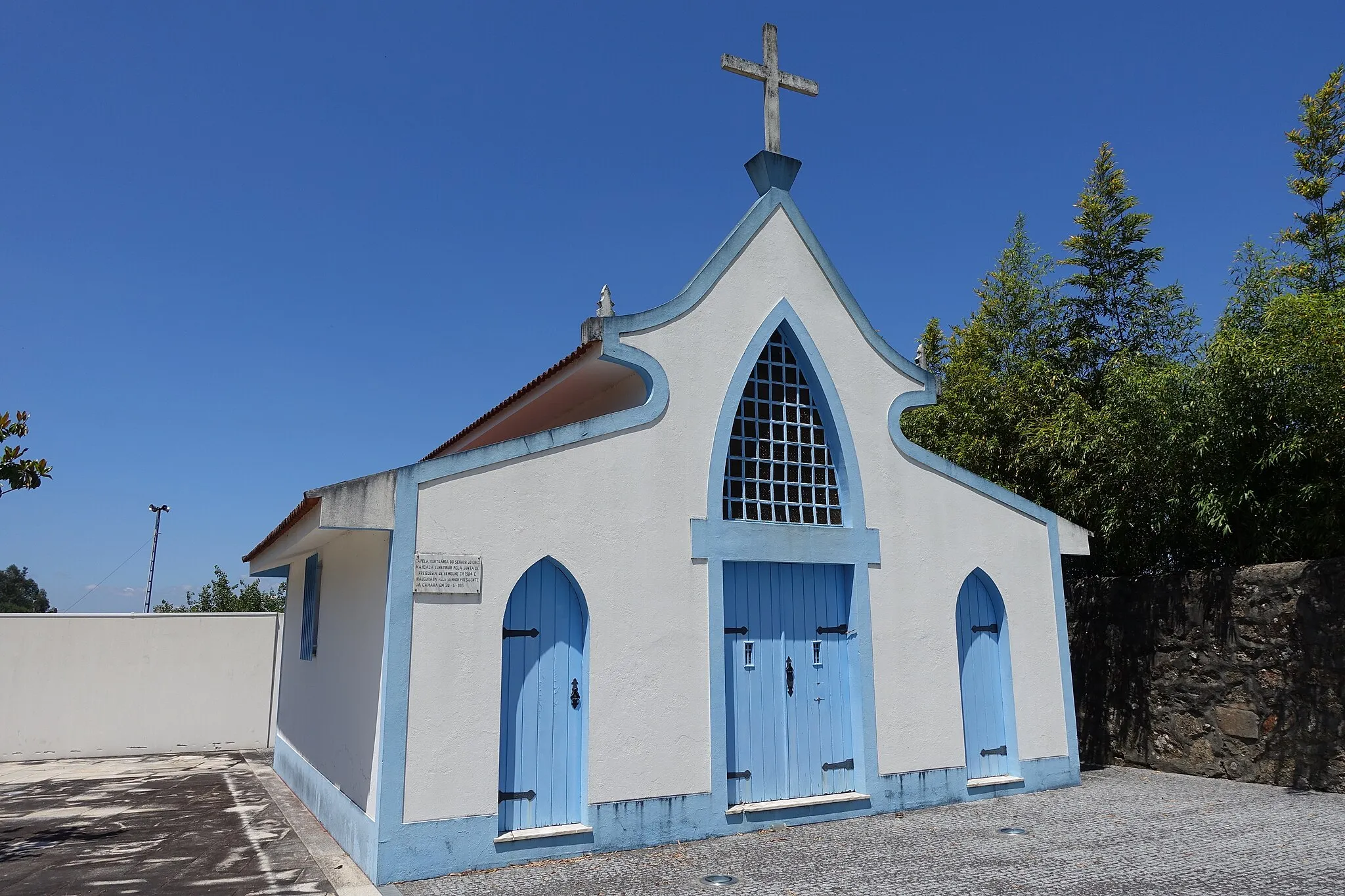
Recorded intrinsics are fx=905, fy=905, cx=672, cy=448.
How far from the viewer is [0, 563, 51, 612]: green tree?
59.3 metres

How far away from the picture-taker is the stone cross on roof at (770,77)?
9711 millimetres

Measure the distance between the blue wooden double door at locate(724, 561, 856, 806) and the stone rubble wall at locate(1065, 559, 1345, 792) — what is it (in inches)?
181

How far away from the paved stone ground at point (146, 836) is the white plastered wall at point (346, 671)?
2.40 ft

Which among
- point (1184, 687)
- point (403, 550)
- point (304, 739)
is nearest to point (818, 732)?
point (403, 550)

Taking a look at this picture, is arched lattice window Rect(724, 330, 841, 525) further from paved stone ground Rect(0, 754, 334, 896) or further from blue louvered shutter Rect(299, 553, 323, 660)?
blue louvered shutter Rect(299, 553, 323, 660)

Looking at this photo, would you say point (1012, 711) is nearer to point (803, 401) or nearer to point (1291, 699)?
point (1291, 699)

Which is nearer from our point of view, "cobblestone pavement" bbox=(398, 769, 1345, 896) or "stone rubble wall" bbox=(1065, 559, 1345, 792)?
"cobblestone pavement" bbox=(398, 769, 1345, 896)

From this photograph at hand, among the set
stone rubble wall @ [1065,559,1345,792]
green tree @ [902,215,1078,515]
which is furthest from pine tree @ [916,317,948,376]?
stone rubble wall @ [1065,559,1345,792]

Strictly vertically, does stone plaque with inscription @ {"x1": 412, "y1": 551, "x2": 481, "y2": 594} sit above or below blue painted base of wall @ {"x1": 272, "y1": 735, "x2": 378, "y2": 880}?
above

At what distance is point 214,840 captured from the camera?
821 centimetres

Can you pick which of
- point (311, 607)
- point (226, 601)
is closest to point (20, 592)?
point (226, 601)

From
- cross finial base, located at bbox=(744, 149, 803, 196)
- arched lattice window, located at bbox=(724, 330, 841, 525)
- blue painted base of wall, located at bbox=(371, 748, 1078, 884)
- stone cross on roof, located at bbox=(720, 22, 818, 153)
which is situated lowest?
blue painted base of wall, located at bbox=(371, 748, 1078, 884)

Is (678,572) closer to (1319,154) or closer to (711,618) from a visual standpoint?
(711,618)

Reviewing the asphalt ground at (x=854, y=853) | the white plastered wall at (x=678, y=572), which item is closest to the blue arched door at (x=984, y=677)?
the white plastered wall at (x=678, y=572)
